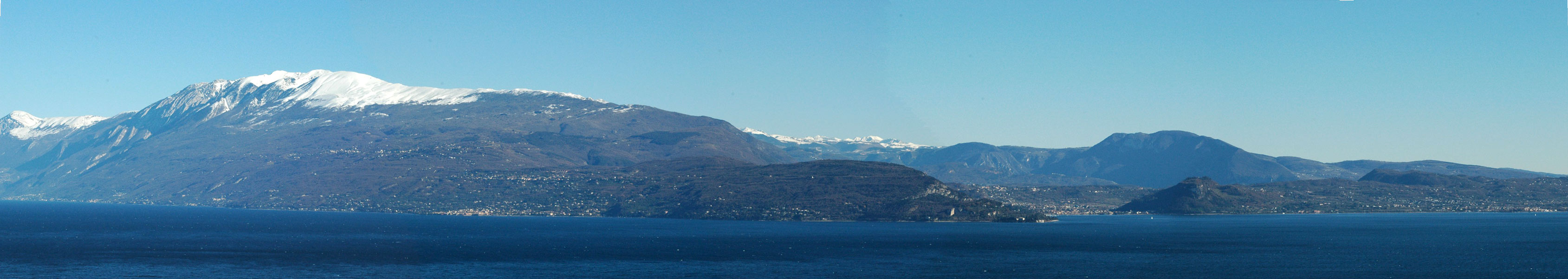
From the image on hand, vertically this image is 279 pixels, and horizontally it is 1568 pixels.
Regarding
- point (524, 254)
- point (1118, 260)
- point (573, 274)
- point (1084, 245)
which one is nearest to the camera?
point (573, 274)

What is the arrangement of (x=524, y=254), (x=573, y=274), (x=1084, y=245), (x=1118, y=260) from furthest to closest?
(x=1084, y=245) → (x=524, y=254) → (x=1118, y=260) → (x=573, y=274)

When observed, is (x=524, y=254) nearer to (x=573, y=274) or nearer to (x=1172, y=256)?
(x=573, y=274)

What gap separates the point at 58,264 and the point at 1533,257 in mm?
193690

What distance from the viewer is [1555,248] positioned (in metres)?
185

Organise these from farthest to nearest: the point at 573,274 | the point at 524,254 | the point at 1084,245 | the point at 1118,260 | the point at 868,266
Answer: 1. the point at 1084,245
2. the point at 524,254
3. the point at 1118,260
4. the point at 868,266
5. the point at 573,274

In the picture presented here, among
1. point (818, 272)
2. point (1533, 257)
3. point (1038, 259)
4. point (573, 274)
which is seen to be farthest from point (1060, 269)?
point (1533, 257)

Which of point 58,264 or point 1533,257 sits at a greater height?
point 1533,257

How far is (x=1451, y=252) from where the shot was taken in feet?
592

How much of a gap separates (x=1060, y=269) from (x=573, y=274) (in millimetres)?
59553

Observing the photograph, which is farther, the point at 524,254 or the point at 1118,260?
the point at 524,254

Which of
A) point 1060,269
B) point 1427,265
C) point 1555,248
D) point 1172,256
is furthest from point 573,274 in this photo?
point 1555,248

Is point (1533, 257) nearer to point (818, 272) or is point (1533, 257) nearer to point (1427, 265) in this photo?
point (1427, 265)

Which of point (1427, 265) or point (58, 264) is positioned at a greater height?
point (1427, 265)

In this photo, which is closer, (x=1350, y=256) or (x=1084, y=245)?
(x=1350, y=256)
